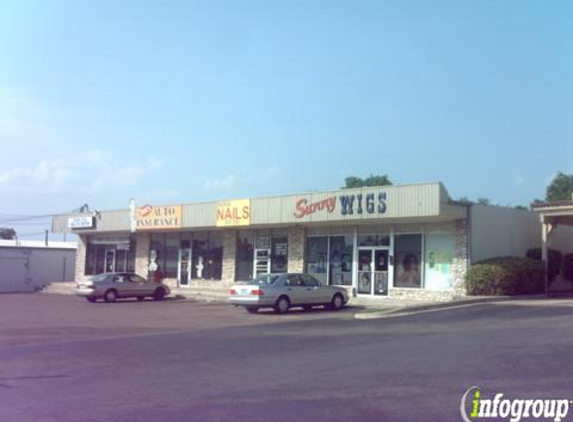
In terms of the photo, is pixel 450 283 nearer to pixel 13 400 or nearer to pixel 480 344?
pixel 480 344

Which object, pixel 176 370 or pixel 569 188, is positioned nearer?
pixel 176 370

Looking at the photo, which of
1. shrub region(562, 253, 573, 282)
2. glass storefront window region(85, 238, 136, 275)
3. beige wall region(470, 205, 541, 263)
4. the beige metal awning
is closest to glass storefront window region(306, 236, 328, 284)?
beige wall region(470, 205, 541, 263)

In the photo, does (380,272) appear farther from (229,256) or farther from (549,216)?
(229,256)

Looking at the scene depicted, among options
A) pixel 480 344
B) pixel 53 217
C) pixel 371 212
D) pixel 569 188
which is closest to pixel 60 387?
pixel 480 344

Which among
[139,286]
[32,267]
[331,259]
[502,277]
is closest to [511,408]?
[502,277]

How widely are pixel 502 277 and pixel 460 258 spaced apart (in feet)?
5.97

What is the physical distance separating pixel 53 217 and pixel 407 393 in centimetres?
4133

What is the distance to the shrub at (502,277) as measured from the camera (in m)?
24.9

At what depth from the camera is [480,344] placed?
13430 mm

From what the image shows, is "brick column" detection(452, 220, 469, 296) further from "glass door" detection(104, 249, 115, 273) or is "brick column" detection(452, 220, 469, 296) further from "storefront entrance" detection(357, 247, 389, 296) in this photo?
"glass door" detection(104, 249, 115, 273)

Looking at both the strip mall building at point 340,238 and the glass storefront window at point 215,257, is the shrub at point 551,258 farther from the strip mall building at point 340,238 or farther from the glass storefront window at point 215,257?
the glass storefront window at point 215,257

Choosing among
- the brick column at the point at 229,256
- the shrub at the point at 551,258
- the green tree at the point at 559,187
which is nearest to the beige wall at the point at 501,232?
the shrub at the point at 551,258

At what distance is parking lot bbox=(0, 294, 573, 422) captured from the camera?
8461 millimetres

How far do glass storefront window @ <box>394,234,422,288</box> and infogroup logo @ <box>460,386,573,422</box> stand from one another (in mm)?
19104
